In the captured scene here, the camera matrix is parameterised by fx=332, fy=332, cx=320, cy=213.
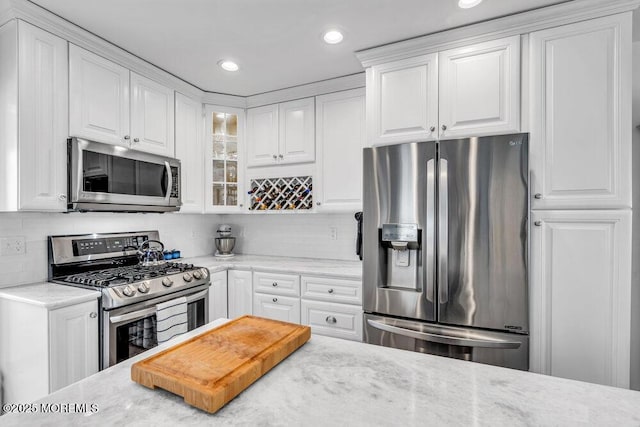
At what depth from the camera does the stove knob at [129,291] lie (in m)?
2.00

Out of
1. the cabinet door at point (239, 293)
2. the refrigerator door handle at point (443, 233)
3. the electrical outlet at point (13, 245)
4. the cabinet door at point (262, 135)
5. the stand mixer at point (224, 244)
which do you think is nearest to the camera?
the refrigerator door handle at point (443, 233)

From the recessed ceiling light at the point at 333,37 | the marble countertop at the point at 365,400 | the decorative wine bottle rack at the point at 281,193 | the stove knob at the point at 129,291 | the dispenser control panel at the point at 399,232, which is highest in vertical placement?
the recessed ceiling light at the point at 333,37

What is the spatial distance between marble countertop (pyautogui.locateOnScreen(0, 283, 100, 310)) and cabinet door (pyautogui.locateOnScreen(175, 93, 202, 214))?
3.66ft

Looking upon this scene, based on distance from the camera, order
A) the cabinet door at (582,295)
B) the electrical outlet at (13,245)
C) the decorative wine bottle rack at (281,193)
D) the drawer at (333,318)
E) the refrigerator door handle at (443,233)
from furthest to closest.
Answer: the decorative wine bottle rack at (281,193), the drawer at (333,318), the electrical outlet at (13,245), the refrigerator door handle at (443,233), the cabinet door at (582,295)

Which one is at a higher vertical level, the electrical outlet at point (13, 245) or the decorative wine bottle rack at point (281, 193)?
the decorative wine bottle rack at point (281, 193)

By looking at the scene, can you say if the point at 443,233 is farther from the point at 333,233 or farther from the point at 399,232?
the point at 333,233

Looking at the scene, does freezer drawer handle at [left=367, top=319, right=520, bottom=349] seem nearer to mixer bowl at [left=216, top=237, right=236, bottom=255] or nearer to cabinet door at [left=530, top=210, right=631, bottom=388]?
cabinet door at [left=530, top=210, right=631, bottom=388]

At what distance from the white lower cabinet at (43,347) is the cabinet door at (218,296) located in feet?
3.05

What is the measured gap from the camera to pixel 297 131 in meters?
3.03

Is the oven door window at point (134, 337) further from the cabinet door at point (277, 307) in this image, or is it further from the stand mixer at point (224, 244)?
the stand mixer at point (224, 244)

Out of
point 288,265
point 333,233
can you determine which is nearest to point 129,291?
point 288,265

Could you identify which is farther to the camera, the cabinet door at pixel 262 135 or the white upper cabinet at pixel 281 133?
the cabinet door at pixel 262 135

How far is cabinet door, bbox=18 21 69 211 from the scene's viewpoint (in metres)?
1.86

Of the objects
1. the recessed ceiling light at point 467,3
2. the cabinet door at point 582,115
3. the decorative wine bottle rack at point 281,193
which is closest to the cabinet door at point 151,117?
the decorative wine bottle rack at point 281,193
